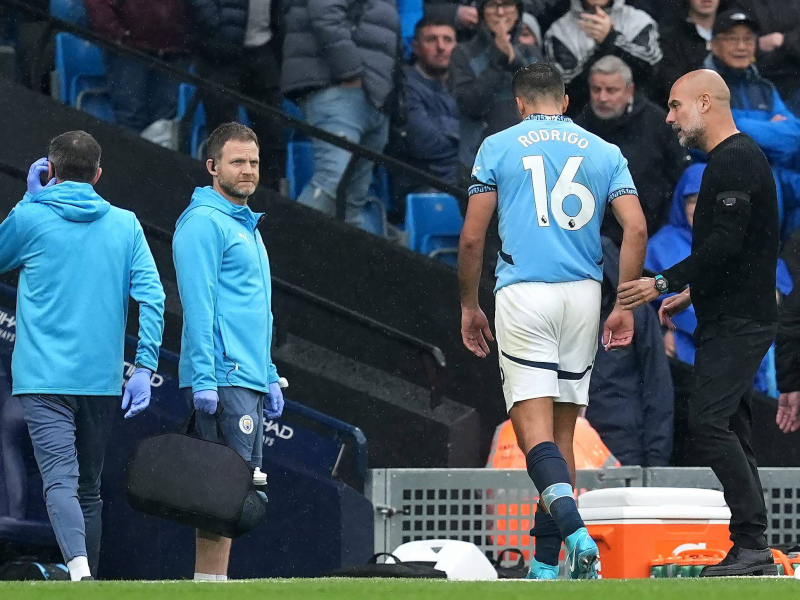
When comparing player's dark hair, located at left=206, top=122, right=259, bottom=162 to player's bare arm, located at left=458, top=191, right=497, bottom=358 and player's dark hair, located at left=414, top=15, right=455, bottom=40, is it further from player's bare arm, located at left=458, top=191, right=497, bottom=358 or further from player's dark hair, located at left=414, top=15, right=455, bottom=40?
player's dark hair, located at left=414, top=15, right=455, bottom=40

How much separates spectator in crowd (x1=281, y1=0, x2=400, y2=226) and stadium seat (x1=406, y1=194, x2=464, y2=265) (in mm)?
428

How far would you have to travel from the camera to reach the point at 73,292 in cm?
618

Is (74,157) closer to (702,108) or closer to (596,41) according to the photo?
(702,108)

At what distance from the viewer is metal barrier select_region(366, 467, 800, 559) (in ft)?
22.7

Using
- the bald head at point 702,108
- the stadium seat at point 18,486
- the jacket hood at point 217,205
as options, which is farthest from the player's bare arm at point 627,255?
the stadium seat at point 18,486

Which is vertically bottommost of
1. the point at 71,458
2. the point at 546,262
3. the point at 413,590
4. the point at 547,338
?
the point at 413,590

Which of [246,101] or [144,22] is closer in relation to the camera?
[246,101]

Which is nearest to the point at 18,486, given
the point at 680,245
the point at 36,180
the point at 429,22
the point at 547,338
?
the point at 36,180

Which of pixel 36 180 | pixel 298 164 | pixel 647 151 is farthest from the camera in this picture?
pixel 298 164

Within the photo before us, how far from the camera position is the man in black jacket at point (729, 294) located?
Result: 18.8 feet

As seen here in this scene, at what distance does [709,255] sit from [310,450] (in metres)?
2.56

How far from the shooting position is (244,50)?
10.2m

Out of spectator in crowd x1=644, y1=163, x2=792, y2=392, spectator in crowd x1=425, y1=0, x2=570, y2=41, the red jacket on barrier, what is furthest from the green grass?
spectator in crowd x1=425, y1=0, x2=570, y2=41

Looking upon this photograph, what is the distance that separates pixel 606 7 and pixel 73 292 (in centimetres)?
535
